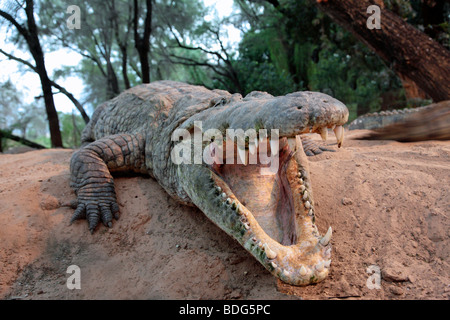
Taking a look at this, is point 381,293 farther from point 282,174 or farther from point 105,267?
point 105,267

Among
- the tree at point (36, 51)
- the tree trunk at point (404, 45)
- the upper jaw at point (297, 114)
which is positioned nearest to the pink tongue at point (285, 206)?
the upper jaw at point (297, 114)

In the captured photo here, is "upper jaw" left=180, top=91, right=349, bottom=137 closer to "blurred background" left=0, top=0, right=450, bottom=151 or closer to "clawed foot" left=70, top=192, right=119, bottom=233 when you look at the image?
"clawed foot" left=70, top=192, right=119, bottom=233

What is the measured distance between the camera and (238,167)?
6.84 ft

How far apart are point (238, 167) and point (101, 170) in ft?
4.46

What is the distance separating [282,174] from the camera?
2.07 m

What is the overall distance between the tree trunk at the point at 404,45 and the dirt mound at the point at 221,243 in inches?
115

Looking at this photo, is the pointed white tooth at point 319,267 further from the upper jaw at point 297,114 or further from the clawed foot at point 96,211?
the clawed foot at point 96,211

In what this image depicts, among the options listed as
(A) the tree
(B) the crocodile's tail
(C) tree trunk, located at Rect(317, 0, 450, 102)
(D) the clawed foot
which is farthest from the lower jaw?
(A) the tree

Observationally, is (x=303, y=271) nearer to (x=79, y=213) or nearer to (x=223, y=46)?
(x=79, y=213)

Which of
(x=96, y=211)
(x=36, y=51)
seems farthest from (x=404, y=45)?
(x=36, y=51)

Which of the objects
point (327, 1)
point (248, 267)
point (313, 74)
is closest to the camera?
point (248, 267)

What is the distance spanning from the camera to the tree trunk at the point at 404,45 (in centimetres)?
506

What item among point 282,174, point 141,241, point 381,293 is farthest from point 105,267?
point 381,293

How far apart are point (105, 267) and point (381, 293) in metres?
1.53
